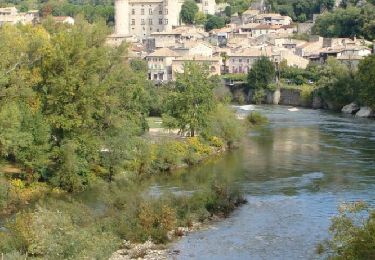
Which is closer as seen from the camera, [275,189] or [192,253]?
[192,253]

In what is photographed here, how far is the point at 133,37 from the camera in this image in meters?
76.1

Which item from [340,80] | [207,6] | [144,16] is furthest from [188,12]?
[340,80]

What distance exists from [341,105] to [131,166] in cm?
2365

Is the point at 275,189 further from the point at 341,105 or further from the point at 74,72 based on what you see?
the point at 341,105

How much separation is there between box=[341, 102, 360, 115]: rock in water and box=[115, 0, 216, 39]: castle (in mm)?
38509

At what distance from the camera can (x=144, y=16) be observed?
8212 centimetres

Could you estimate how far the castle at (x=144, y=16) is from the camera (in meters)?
80.6

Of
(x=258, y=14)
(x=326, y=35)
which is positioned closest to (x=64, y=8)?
(x=258, y=14)

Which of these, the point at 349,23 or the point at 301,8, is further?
the point at 301,8

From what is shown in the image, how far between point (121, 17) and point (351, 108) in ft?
140

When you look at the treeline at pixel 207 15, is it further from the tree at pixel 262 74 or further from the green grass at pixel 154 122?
the green grass at pixel 154 122

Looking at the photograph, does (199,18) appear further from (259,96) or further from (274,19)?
(259,96)

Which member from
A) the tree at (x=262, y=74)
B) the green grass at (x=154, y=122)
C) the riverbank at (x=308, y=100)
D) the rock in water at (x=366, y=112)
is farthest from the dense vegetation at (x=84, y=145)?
the tree at (x=262, y=74)

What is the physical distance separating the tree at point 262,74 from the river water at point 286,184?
43.7ft
